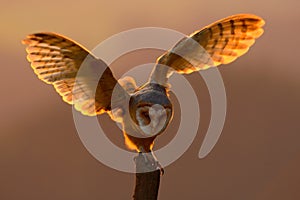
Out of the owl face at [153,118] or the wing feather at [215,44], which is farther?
the wing feather at [215,44]

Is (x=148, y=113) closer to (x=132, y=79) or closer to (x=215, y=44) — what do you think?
(x=132, y=79)

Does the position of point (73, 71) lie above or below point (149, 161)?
above

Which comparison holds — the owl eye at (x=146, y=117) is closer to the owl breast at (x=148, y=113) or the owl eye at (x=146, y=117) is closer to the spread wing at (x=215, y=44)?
the owl breast at (x=148, y=113)

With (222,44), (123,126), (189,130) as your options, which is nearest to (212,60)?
(222,44)

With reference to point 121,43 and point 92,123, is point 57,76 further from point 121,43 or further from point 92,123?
point 121,43

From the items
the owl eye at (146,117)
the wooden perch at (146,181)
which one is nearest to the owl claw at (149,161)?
the wooden perch at (146,181)

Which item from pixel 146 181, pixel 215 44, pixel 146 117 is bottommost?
pixel 146 181

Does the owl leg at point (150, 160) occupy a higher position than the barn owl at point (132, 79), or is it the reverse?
the barn owl at point (132, 79)

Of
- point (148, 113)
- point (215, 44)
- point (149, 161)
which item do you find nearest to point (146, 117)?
point (148, 113)
